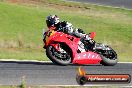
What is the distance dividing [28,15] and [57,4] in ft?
20.0

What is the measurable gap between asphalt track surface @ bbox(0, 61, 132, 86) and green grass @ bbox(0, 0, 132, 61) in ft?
29.4

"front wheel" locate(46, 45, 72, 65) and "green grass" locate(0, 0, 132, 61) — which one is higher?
"front wheel" locate(46, 45, 72, 65)

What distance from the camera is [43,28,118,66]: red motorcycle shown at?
52.5 ft

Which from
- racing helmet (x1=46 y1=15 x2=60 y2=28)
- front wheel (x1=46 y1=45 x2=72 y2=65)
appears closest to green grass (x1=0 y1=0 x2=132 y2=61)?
front wheel (x1=46 y1=45 x2=72 y2=65)

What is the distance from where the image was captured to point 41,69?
15531 mm

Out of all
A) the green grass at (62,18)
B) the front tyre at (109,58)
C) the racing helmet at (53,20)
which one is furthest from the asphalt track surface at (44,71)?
the green grass at (62,18)

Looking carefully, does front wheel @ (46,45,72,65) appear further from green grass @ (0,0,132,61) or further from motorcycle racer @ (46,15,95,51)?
green grass @ (0,0,132,61)

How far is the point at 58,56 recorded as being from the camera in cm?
1617

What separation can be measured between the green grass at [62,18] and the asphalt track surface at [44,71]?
8.96 metres

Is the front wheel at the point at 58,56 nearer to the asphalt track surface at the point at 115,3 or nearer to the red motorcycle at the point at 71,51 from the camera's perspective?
the red motorcycle at the point at 71,51

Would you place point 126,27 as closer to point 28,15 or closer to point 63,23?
point 28,15

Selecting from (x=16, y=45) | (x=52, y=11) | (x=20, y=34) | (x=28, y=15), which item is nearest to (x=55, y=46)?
(x=16, y=45)

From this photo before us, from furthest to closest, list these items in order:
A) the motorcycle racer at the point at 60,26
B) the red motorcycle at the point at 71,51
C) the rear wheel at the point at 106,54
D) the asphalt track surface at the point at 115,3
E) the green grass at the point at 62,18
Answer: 1. the asphalt track surface at the point at 115,3
2. the green grass at the point at 62,18
3. the rear wheel at the point at 106,54
4. the motorcycle racer at the point at 60,26
5. the red motorcycle at the point at 71,51

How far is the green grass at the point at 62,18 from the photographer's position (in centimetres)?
2802
